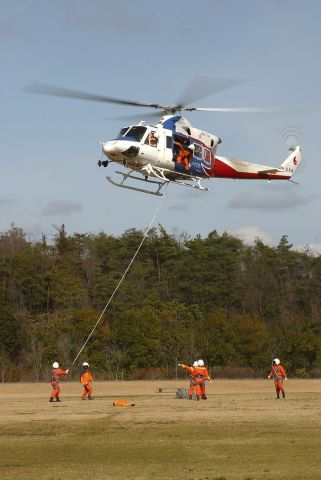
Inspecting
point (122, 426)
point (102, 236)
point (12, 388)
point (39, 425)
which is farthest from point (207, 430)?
point (102, 236)

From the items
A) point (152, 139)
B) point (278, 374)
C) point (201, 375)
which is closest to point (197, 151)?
point (152, 139)

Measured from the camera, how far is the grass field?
51.7 feet

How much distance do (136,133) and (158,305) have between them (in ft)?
138

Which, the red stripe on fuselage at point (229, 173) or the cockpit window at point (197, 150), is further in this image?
the red stripe on fuselage at point (229, 173)

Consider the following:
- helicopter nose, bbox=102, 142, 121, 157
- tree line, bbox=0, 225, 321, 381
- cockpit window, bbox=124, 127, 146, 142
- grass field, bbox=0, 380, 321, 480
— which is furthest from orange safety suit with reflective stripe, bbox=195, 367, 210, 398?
tree line, bbox=0, 225, 321, 381

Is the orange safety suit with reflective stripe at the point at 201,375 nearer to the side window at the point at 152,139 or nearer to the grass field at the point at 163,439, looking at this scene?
the grass field at the point at 163,439

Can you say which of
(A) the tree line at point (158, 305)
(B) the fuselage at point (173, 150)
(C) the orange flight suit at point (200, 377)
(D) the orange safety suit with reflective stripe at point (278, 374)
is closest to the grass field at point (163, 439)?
(C) the orange flight suit at point (200, 377)

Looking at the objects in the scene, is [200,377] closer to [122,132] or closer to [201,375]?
[201,375]

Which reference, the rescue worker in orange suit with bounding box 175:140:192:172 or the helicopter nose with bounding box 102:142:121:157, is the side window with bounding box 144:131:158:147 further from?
the helicopter nose with bounding box 102:142:121:157

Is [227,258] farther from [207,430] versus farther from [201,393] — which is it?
[207,430]

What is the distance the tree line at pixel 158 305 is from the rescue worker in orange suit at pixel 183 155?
24531 mm

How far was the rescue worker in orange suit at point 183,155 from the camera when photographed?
30.9 meters

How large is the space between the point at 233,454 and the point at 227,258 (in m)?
66.2

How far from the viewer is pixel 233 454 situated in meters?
17.4
